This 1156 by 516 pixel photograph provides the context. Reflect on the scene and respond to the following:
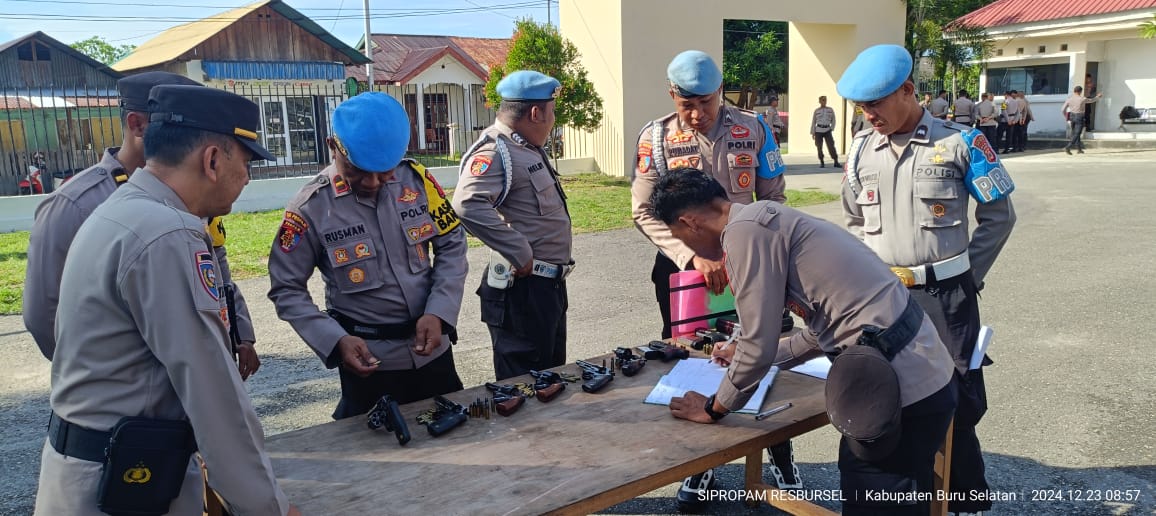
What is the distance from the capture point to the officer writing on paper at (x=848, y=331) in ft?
7.47

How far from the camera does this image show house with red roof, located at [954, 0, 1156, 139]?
20.3 meters

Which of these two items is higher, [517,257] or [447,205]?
[447,205]

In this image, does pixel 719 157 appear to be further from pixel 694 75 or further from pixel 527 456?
pixel 527 456

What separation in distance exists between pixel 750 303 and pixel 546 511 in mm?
850

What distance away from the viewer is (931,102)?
819 inches

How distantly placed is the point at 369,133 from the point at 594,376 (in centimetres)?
118

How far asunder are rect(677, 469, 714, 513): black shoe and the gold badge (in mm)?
1666

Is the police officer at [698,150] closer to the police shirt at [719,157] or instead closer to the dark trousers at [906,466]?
the police shirt at [719,157]

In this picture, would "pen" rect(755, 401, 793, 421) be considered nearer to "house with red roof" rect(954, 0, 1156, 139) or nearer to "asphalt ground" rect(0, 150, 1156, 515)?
"asphalt ground" rect(0, 150, 1156, 515)

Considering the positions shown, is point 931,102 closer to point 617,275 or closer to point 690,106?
point 617,275

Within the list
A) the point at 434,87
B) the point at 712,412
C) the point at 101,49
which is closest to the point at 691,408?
the point at 712,412

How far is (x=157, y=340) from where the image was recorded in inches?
62.6

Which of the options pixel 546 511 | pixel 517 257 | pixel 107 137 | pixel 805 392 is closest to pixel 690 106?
pixel 517 257

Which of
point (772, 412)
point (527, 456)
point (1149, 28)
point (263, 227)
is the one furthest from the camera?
point (1149, 28)
